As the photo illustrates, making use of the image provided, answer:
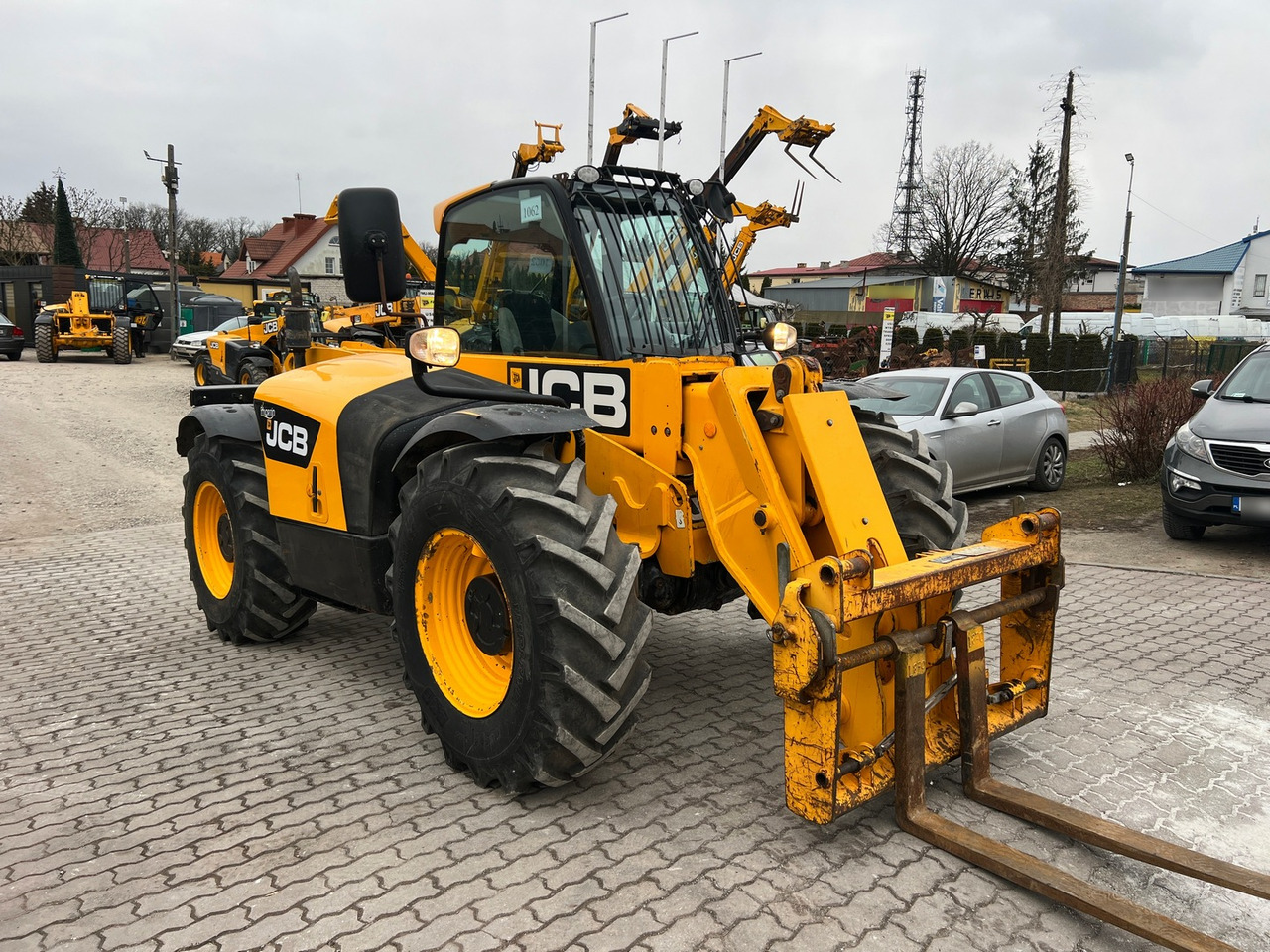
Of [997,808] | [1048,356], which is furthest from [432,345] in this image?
[1048,356]

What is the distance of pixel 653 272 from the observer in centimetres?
445

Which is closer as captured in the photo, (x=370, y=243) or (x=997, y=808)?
(x=997, y=808)

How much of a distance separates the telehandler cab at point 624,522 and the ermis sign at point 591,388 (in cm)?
1

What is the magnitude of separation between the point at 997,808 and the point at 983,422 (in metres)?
7.51

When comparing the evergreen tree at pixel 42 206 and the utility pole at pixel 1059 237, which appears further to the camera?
the evergreen tree at pixel 42 206

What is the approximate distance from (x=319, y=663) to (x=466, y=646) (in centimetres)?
180

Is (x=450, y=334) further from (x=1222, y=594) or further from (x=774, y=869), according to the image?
(x=1222, y=594)

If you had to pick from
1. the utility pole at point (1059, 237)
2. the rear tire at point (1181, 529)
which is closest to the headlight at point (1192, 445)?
the rear tire at point (1181, 529)

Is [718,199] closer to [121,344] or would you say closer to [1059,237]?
[121,344]

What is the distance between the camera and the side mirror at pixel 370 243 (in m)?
4.39

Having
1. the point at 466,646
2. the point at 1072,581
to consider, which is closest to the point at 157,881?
the point at 466,646

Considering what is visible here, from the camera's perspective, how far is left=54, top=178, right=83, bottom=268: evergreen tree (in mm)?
47094

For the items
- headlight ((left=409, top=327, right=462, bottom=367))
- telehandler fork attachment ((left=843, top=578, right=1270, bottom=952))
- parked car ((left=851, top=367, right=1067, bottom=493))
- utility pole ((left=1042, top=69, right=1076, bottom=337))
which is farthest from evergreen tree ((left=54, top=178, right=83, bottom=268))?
telehandler fork attachment ((left=843, top=578, right=1270, bottom=952))

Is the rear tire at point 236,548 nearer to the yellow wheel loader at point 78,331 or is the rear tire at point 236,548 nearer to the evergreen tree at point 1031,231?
the yellow wheel loader at point 78,331
